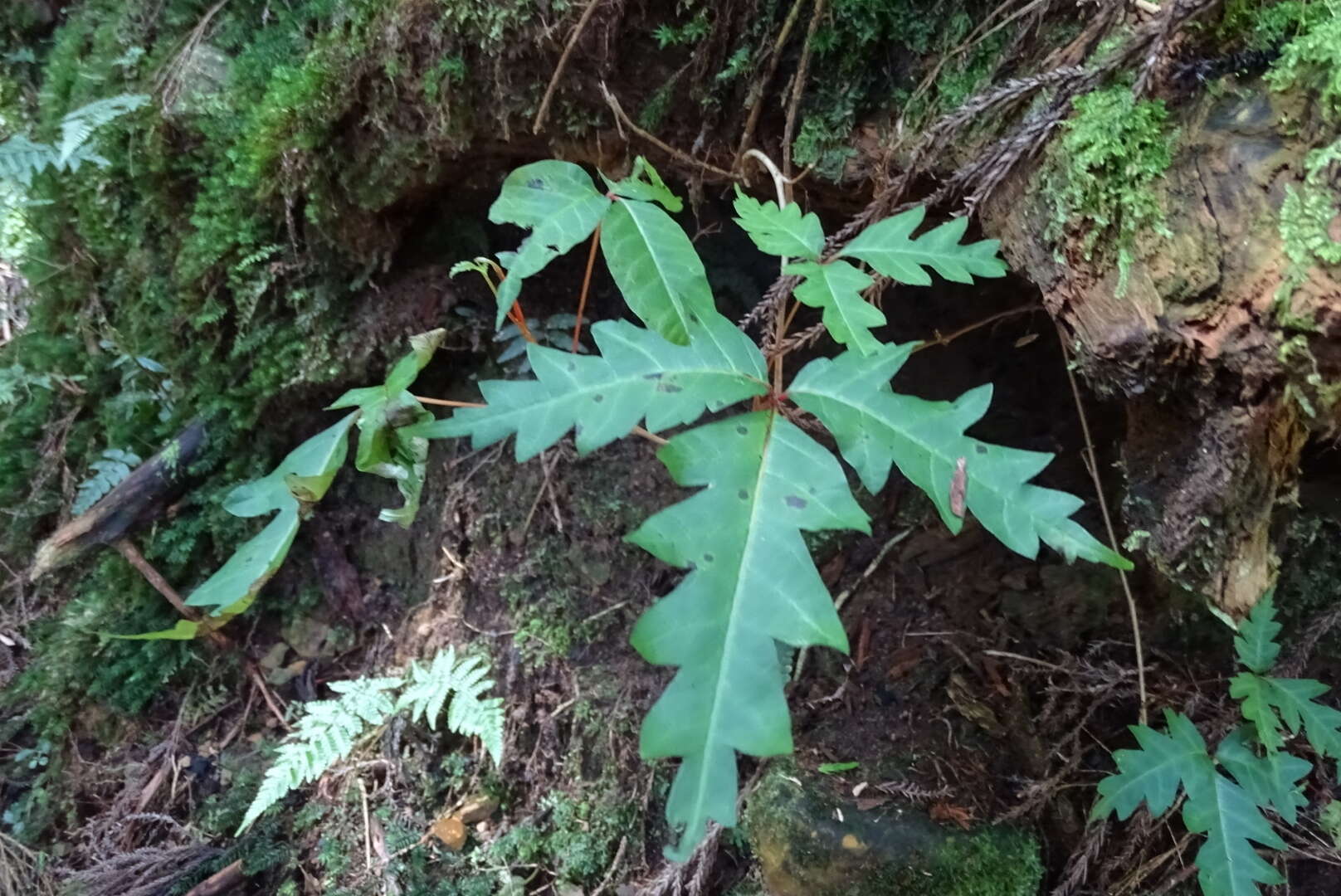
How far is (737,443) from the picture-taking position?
1242mm

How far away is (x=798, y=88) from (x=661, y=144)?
353 millimetres

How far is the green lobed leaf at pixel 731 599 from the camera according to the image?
3.26 feet

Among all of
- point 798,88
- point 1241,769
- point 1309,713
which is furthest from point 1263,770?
point 798,88

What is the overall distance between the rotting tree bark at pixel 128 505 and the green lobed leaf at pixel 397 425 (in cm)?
127

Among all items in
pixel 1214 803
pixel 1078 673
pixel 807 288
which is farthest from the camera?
pixel 1078 673

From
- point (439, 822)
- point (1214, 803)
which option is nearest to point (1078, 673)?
point (1214, 803)

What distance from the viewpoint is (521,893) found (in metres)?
2.10

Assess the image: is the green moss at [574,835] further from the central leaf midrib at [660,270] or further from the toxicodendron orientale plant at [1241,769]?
the central leaf midrib at [660,270]

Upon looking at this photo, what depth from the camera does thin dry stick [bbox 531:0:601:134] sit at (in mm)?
→ 1702

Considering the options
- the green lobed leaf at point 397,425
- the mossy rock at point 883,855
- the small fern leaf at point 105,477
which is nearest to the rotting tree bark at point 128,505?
the small fern leaf at point 105,477

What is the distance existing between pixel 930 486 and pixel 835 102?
0.94 meters

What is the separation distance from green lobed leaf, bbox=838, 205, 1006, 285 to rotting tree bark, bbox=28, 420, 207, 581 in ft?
7.35

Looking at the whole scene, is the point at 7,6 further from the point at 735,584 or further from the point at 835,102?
the point at 735,584

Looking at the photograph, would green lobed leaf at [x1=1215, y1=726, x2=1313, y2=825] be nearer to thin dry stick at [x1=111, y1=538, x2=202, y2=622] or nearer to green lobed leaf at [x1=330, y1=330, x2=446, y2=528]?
green lobed leaf at [x1=330, y1=330, x2=446, y2=528]
